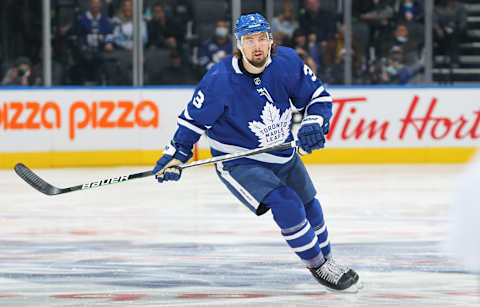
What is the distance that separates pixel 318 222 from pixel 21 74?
709 centimetres

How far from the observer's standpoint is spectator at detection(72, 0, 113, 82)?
450 inches

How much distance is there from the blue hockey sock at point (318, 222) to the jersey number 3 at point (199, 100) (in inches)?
28.1

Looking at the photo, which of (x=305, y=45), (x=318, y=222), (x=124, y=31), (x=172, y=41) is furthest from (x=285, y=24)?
(x=318, y=222)

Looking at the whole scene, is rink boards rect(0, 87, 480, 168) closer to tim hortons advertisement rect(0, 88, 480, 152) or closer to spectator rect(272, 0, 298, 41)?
tim hortons advertisement rect(0, 88, 480, 152)

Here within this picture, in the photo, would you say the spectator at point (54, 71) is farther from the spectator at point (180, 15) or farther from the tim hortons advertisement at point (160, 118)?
the spectator at point (180, 15)

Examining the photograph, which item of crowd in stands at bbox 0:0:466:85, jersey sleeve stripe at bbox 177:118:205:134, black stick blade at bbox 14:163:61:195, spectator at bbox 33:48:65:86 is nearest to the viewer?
jersey sleeve stripe at bbox 177:118:205:134

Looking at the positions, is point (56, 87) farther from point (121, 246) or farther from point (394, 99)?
point (121, 246)

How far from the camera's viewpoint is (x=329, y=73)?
38.8 feet

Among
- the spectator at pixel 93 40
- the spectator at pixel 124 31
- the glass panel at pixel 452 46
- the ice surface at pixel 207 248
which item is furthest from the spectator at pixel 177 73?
the glass panel at pixel 452 46

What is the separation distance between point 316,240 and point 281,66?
76cm

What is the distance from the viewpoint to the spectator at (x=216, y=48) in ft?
38.4

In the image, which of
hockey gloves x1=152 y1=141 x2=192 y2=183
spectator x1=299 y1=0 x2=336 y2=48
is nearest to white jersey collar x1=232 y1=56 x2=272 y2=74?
hockey gloves x1=152 y1=141 x2=192 y2=183

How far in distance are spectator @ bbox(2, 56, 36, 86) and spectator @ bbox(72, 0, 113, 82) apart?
0.49 meters

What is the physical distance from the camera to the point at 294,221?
14.5ft
